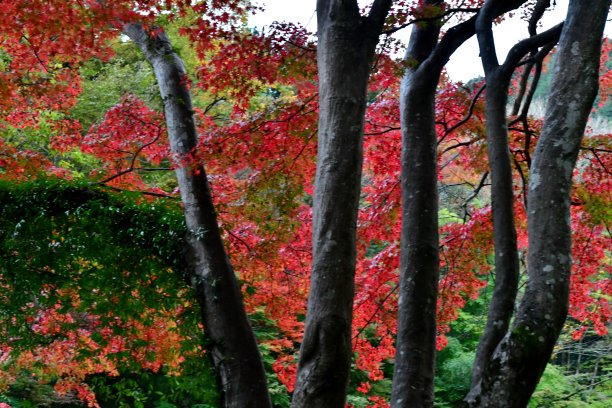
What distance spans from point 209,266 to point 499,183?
6.37ft

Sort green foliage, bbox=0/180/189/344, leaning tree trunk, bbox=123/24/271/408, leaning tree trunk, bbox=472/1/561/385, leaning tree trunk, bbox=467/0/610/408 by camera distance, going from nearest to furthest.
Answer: leaning tree trunk, bbox=467/0/610/408 < leaning tree trunk, bbox=472/1/561/385 < leaning tree trunk, bbox=123/24/271/408 < green foliage, bbox=0/180/189/344

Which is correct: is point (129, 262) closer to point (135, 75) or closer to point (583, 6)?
point (583, 6)

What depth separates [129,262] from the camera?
172 inches

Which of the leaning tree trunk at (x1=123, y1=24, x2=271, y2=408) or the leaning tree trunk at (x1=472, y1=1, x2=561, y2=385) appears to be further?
the leaning tree trunk at (x1=123, y1=24, x2=271, y2=408)

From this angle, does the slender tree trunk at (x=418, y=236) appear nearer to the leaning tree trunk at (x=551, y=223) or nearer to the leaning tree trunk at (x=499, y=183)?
the leaning tree trunk at (x=499, y=183)

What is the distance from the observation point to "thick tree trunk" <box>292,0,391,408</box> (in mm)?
2994

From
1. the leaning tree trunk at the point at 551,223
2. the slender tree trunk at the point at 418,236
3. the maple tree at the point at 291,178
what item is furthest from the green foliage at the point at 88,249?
the leaning tree trunk at the point at 551,223

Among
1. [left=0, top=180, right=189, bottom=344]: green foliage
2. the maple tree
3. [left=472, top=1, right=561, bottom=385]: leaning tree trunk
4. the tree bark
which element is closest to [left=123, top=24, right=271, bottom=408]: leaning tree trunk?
the maple tree

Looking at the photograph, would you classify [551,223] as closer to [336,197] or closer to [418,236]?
[336,197]

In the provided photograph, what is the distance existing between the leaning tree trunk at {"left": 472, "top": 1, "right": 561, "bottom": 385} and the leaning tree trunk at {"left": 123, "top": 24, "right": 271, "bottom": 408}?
4.89ft

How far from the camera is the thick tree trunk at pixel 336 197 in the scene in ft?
9.82

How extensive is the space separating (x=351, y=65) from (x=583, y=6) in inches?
47.1

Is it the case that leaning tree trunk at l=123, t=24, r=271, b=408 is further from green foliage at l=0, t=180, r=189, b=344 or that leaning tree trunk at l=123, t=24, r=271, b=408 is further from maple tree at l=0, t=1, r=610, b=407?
green foliage at l=0, t=180, r=189, b=344

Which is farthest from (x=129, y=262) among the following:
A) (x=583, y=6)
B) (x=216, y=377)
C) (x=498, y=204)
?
(x=583, y=6)
